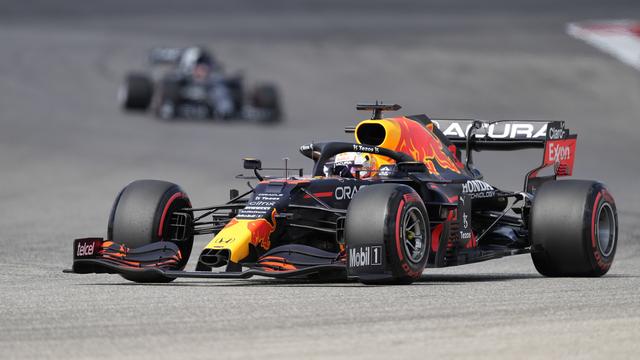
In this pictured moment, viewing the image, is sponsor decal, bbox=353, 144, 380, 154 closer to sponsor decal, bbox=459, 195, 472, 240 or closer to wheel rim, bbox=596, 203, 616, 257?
sponsor decal, bbox=459, 195, 472, 240

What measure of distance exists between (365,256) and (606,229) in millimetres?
3327

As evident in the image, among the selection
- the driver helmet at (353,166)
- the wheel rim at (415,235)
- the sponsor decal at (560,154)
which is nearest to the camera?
the wheel rim at (415,235)

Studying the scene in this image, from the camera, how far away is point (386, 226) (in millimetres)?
12367

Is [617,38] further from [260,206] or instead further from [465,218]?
[260,206]

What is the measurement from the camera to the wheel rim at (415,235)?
42.3 ft

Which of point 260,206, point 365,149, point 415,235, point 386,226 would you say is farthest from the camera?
point 365,149

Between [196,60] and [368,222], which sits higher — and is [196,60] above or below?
above

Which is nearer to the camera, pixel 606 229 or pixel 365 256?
pixel 365 256

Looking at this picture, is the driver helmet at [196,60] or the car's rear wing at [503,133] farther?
the driver helmet at [196,60]

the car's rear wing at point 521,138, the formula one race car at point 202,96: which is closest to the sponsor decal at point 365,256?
the car's rear wing at point 521,138

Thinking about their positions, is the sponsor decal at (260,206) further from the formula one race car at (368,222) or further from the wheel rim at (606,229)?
the wheel rim at (606,229)

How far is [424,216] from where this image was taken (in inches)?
513

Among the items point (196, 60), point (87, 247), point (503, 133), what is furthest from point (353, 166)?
point (196, 60)

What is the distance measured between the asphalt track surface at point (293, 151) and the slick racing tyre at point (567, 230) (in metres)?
0.27
